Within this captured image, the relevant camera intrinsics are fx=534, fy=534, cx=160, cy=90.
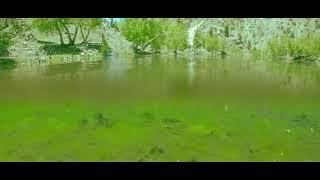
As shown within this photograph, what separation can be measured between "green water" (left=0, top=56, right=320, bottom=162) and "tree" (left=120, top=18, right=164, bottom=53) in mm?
215

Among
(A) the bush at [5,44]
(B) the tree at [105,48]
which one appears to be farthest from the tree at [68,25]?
(A) the bush at [5,44]

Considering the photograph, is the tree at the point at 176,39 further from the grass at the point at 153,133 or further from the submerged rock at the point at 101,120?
the submerged rock at the point at 101,120

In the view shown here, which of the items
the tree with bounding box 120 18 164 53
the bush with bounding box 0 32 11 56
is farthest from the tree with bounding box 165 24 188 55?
the bush with bounding box 0 32 11 56

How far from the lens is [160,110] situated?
7.31 m

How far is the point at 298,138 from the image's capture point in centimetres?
727

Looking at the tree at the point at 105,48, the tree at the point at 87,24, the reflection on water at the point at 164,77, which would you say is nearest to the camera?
the tree at the point at 87,24

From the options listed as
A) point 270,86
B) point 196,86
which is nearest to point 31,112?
point 196,86

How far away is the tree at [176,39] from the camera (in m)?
7.43

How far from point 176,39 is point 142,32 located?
1.66 ft

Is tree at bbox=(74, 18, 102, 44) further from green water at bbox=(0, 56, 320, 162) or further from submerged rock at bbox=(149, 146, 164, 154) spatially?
submerged rock at bbox=(149, 146, 164, 154)

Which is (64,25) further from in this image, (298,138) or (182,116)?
(298,138)

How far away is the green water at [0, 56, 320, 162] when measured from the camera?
7109mm

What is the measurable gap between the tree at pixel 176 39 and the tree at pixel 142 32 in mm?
136

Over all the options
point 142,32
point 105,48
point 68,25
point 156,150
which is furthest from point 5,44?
point 156,150
